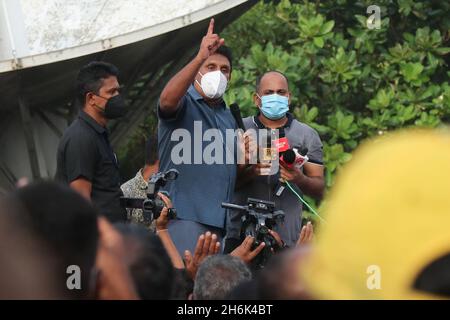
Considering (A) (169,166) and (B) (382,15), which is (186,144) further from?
(B) (382,15)

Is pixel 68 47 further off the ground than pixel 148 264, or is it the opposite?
pixel 68 47

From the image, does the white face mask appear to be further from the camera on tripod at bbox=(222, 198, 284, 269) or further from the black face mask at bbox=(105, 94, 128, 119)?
the camera on tripod at bbox=(222, 198, 284, 269)

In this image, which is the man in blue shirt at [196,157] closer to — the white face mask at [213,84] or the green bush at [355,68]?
the white face mask at [213,84]

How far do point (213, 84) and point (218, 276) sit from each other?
212 cm

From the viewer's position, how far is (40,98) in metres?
9.23

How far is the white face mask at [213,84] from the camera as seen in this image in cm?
575

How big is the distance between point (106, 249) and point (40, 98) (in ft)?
23.5

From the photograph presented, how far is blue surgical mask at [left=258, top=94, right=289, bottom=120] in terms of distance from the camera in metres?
6.26

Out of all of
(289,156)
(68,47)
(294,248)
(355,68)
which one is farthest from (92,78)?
(355,68)

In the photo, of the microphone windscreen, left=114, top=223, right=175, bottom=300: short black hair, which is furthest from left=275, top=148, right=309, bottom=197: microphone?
left=114, top=223, right=175, bottom=300: short black hair

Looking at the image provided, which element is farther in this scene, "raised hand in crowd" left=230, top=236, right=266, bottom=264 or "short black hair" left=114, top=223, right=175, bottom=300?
"raised hand in crowd" left=230, top=236, right=266, bottom=264

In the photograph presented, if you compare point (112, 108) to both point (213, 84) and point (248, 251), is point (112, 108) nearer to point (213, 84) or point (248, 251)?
point (213, 84)

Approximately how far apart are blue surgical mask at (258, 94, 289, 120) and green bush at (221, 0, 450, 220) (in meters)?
2.10

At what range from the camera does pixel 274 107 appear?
626cm
